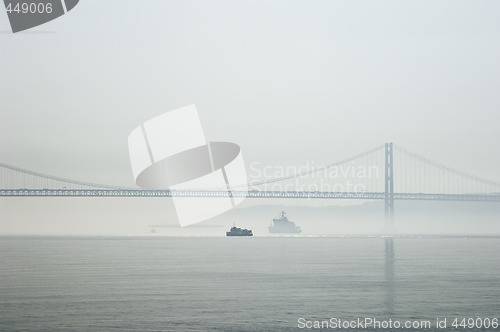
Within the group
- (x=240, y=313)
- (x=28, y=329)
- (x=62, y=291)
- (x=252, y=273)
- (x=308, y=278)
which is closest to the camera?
(x=28, y=329)

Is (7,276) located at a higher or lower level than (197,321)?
higher

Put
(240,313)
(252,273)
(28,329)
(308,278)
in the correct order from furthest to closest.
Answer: (252,273), (308,278), (240,313), (28,329)

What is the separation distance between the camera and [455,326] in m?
19.2

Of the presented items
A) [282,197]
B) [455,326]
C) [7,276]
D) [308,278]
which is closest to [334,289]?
[308,278]

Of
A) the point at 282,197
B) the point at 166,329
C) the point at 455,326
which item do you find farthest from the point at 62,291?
the point at 282,197

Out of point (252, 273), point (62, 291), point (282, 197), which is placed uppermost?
point (282, 197)

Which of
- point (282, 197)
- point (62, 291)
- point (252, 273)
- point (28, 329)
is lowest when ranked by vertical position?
point (28, 329)

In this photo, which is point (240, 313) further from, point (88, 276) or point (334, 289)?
point (88, 276)

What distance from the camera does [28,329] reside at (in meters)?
18.7

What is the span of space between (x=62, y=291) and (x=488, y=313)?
13.5 m

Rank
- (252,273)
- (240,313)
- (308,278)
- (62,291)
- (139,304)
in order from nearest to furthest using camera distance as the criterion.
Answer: (240,313) < (139,304) < (62,291) < (308,278) < (252,273)

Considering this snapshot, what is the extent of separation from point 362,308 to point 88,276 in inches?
553

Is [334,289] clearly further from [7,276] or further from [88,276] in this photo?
[7,276]

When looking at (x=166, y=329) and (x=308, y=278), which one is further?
(x=308, y=278)
